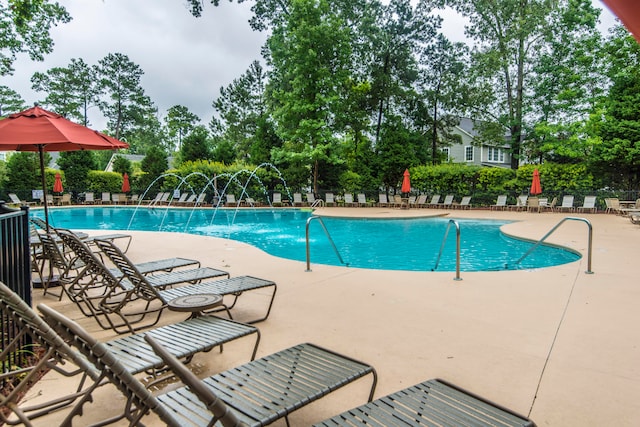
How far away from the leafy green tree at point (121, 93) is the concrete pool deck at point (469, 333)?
43.7m

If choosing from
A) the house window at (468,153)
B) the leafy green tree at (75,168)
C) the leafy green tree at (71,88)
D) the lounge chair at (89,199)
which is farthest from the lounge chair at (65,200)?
the house window at (468,153)

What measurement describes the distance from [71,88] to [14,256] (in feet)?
148

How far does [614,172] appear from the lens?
1817cm

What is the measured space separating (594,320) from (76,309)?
5.68m

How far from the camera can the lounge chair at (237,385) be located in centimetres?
145

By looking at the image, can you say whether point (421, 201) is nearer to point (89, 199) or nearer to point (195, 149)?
point (195, 149)

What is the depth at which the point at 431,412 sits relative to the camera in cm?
188

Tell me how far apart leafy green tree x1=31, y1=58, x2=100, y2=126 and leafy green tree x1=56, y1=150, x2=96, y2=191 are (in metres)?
17.7

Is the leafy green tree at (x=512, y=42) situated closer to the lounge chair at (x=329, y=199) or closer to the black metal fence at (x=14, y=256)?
the lounge chair at (x=329, y=199)

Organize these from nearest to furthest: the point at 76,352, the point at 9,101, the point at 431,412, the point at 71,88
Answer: the point at 431,412 → the point at 76,352 → the point at 9,101 → the point at 71,88

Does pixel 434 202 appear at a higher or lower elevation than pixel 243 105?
lower

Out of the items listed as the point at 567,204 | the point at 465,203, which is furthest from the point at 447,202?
the point at 567,204

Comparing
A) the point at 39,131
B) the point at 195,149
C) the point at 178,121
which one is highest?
the point at 178,121

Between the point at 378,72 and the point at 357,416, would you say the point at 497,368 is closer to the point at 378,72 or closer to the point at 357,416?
the point at 357,416
